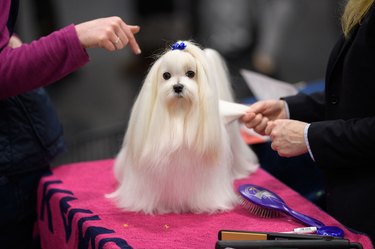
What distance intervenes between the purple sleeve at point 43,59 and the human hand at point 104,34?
0.02 meters

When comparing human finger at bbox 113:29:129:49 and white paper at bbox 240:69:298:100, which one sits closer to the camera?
human finger at bbox 113:29:129:49

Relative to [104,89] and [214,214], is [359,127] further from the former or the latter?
[104,89]

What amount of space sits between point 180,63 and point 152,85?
0.31 feet

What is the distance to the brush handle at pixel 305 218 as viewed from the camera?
129cm

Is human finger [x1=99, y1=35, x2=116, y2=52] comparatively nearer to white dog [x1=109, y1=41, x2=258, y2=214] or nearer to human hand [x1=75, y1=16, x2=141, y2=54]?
human hand [x1=75, y1=16, x2=141, y2=54]

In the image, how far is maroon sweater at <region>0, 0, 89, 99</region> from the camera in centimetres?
135

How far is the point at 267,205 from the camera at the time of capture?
1348 millimetres

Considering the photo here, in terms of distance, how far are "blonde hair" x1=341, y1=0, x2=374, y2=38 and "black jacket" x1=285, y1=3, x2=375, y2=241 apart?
0.8 inches

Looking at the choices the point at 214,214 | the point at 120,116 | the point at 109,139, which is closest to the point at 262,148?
the point at 214,214

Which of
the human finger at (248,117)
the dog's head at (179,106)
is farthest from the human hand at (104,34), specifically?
the human finger at (248,117)

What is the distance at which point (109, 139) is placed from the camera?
10.6ft

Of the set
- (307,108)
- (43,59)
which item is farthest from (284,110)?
(43,59)

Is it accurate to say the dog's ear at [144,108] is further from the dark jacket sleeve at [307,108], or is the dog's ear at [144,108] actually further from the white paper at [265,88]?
the white paper at [265,88]

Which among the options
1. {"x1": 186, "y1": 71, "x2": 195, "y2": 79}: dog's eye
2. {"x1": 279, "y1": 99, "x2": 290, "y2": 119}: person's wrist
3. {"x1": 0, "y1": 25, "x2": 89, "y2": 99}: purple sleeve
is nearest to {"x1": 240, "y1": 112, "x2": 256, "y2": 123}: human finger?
{"x1": 279, "y1": 99, "x2": 290, "y2": 119}: person's wrist
